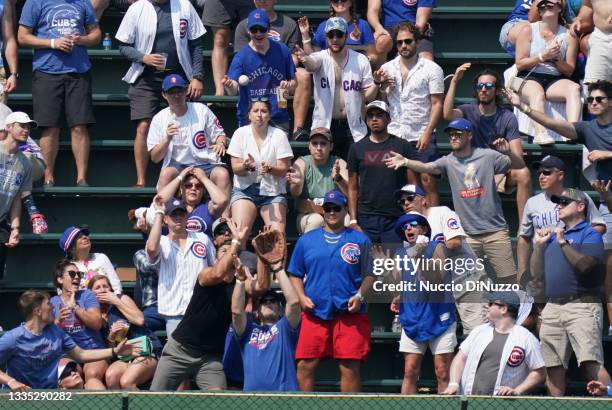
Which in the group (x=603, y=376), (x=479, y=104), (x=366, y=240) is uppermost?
(x=479, y=104)

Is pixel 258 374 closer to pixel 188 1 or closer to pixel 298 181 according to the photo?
pixel 298 181

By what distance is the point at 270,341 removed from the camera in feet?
39.2

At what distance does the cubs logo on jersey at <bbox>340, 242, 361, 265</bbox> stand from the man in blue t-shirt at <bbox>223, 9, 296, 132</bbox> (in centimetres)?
226

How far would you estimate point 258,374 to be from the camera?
1191cm

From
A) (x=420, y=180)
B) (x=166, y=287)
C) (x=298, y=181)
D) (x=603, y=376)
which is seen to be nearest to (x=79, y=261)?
(x=166, y=287)

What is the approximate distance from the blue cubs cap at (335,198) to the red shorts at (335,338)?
0.96 m

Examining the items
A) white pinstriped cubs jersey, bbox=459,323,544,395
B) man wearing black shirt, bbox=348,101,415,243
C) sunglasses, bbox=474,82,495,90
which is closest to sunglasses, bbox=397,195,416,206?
man wearing black shirt, bbox=348,101,415,243

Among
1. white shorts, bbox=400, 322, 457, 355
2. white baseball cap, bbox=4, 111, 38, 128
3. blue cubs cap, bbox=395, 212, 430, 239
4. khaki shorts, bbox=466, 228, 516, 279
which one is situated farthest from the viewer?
white baseball cap, bbox=4, 111, 38, 128

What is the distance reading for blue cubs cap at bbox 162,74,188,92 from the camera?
13922mm

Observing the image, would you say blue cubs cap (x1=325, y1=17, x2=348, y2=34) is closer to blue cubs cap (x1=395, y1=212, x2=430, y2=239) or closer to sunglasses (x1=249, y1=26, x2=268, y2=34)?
sunglasses (x1=249, y1=26, x2=268, y2=34)

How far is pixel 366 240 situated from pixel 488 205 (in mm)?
1360

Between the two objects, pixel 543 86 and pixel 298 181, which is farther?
pixel 543 86

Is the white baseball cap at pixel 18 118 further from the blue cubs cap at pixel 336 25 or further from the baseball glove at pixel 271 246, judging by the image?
the blue cubs cap at pixel 336 25

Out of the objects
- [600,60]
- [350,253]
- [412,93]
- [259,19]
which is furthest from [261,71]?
[600,60]
